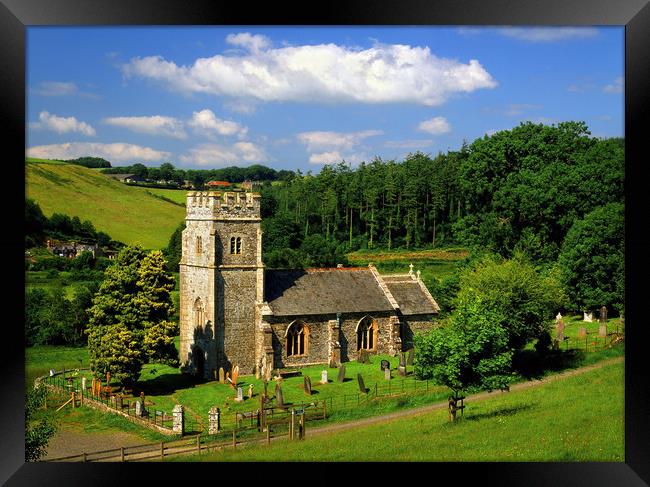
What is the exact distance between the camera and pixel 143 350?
2650 cm

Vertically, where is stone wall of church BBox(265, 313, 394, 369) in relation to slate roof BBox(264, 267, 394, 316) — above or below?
below

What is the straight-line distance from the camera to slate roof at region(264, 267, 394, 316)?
3164 centimetres

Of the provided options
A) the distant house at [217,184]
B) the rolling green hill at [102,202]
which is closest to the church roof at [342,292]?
the distant house at [217,184]

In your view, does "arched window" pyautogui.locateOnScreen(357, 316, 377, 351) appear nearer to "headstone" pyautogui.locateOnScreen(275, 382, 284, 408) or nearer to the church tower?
the church tower

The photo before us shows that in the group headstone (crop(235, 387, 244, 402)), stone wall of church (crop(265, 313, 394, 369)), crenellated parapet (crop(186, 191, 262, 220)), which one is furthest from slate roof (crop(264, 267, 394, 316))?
headstone (crop(235, 387, 244, 402))

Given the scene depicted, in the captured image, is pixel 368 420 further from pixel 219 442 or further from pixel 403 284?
pixel 403 284

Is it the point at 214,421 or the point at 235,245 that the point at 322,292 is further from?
the point at 214,421

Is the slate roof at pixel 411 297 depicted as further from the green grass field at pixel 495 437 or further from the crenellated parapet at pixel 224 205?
the green grass field at pixel 495 437

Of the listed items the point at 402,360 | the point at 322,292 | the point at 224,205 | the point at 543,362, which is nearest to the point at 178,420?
the point at 224,205

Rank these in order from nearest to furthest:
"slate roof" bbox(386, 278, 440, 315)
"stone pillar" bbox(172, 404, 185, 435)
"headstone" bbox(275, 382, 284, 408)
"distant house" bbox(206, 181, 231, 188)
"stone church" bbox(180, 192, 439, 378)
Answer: "stone pillar" bbox(172, 404, 185, 435), "headstone" bbox(275, 382, 284, 408), "stone church" bbox(180, 192, 439, 378), "slate roof" bbox(386, 278, 440, 315), "distant house" bbox(206, 181, 231, 188)

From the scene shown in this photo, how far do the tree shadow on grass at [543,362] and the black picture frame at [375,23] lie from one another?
35.7 feet

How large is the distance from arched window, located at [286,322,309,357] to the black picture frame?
1493 centimetres

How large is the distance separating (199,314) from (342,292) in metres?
6.05
